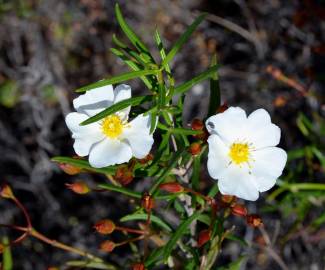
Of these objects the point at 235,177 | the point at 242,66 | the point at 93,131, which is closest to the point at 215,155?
the point at 235,177

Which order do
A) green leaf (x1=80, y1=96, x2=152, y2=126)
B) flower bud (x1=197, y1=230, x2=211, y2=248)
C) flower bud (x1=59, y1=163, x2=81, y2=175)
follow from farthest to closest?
flower bud (x1=59, y1=163, x2=81, y2=175) < flower bud (x1=197, y1=230, x2=211, y2=248) < green leaf (x1=80, y1=96, x2=152, y2=126)

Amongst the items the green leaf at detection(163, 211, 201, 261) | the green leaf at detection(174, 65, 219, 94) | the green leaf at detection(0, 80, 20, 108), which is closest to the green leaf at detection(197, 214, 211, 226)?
the green leaf at detection(163, 211, 201, 261)

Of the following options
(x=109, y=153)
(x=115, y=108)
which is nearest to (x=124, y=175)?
(x=109, y=153)

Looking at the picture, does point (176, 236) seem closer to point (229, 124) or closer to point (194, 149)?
point (194, 149)

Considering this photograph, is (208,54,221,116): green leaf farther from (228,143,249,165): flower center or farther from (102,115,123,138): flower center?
(102,115,123,138): flower center

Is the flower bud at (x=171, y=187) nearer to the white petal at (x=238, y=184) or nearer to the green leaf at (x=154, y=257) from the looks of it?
the white petal at (x=238, y=184)

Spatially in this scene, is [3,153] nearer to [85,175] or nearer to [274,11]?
[85,175]
